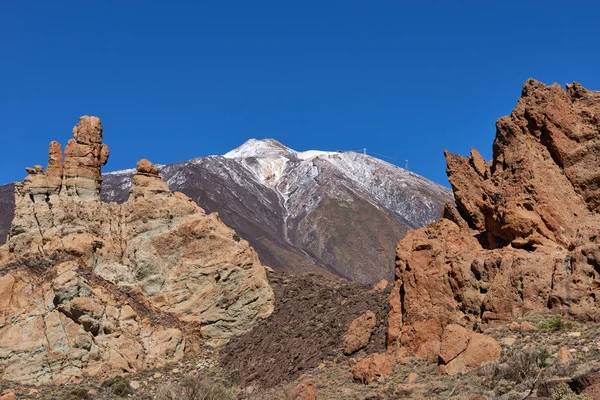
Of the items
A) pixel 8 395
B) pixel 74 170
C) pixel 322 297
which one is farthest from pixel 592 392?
→ pixel 74 170

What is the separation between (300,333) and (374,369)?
1201cm

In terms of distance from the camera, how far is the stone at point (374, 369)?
2170 cm

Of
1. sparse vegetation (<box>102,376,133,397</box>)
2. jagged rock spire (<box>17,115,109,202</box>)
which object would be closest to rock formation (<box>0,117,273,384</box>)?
jagged rock spire (<box>17,115,109,202</box>)

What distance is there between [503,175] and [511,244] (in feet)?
10.5

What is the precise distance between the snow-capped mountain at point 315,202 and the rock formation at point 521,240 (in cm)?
7553

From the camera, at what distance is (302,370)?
29094mm

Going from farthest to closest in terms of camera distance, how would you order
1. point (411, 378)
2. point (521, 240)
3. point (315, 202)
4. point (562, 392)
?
point (315, 202) < point (521, 240) < point (411, 378) < point (562, 392)

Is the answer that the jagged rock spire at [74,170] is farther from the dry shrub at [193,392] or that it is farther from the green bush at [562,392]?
the green bush at [562,392]

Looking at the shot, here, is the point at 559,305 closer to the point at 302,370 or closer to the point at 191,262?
the point at 302,370

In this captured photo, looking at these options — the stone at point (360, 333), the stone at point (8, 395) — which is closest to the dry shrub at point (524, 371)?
the stone at point (360, 333)

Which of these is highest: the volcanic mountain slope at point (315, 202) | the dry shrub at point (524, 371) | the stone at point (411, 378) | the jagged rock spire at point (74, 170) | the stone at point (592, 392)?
the volcanic mountain slope at point (315, 202)

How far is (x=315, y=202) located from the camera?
504ft

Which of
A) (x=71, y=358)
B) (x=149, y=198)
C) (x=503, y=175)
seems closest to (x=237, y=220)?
(x=149, y=198)

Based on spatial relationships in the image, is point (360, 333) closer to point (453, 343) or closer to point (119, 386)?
point (453, 343)
